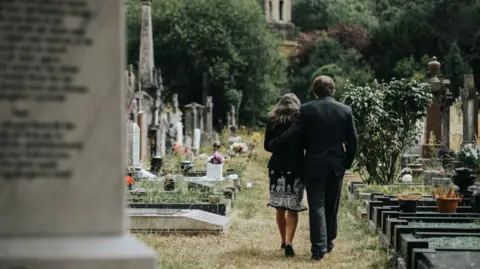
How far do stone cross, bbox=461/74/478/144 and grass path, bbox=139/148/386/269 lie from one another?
7563 millimetres

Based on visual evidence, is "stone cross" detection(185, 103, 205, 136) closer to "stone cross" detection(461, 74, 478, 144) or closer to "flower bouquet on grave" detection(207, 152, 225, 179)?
"stone cross" detection(461, 74, 478, 144)

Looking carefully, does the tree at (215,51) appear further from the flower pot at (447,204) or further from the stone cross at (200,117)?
the flower pot at (447,204)

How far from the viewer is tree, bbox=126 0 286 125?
45344mm

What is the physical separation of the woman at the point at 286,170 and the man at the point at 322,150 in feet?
0.45

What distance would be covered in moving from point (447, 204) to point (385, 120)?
17.2 ft

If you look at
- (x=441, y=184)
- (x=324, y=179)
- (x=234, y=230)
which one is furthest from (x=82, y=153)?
(x=441, y=184)

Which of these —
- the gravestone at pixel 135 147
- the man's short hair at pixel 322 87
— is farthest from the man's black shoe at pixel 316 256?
the gravestone at pixel 135 147

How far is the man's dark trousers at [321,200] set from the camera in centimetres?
815

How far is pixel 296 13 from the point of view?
7062 centimetres

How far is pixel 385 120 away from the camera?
14977 mm

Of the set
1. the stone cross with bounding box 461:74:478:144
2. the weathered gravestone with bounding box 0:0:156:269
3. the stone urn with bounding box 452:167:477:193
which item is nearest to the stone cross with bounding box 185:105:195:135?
the stone cross with bounding box 461:74:478:144

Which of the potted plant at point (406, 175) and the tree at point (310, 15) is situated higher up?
the tree at point (310, 15)

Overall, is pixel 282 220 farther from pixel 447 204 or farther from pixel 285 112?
pixel 447 204

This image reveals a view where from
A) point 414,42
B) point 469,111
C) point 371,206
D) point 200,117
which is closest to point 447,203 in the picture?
point 371,206
